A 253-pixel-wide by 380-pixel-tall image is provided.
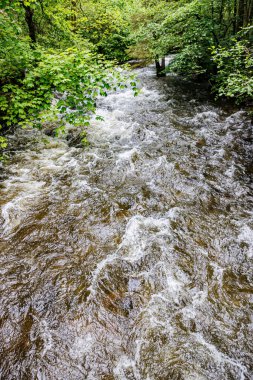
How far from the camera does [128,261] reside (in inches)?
177

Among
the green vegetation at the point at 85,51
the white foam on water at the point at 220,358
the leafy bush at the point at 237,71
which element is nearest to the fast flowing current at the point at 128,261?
the white foam on water at the point at 220,358

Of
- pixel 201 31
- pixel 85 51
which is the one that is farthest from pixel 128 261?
pixel 201 31

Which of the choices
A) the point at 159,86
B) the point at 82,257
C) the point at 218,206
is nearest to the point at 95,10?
the point at 159,86

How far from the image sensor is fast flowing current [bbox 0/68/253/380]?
321cm

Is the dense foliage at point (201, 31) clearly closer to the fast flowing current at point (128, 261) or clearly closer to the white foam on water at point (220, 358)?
the fast flowing current at point (128, 261)

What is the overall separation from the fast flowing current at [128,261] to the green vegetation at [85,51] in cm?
180

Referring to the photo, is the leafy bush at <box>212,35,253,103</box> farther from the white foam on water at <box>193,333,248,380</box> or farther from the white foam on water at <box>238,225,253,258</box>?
the white foam on water at <box>193,333,248,380</box>

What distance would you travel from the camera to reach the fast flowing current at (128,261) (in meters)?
3.21

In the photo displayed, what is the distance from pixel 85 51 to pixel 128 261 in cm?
424

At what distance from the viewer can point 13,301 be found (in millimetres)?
3791

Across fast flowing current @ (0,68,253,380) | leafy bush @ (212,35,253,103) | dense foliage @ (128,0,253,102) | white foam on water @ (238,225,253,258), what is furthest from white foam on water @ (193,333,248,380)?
dense foliage @ (128,0,253,102)

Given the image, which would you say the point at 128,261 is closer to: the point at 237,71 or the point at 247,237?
the point at 247,237

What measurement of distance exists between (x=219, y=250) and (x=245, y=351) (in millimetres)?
1781

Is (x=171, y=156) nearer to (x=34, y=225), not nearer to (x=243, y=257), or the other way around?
(x=243, y=257)
